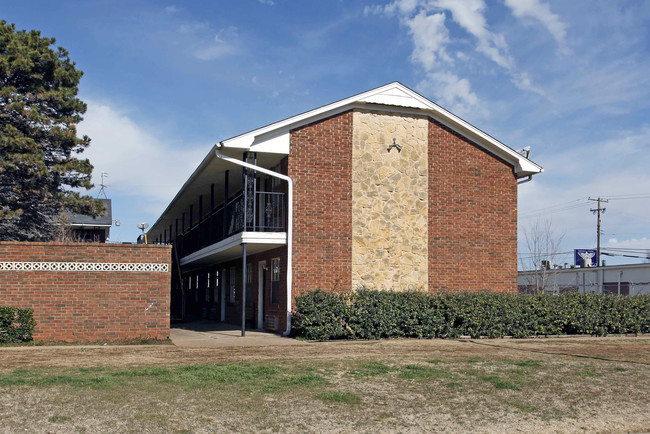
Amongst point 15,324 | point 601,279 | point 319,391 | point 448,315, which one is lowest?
point 319,391

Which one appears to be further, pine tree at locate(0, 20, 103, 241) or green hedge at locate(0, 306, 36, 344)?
pine tree at locate(0, 20, 103, 241)

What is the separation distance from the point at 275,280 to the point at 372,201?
3.69 m

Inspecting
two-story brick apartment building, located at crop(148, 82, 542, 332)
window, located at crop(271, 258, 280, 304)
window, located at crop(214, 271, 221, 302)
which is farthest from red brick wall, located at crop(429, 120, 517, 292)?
window, located at crop(214, 271, 221, 302)

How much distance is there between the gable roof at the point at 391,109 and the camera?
17.4 meters

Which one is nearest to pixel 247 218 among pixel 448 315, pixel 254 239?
Result: pixel 254 239

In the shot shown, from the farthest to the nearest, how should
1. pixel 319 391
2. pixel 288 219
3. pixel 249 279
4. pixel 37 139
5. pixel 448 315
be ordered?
pixel 37 139 < pixel 249 279 < pixel 288 219 < pixel 448 315 < pixel 319 391

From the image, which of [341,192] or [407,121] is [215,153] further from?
[407,121]

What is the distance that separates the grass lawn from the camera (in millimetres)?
7496

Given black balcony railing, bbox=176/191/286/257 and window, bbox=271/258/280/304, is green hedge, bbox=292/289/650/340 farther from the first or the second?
black balcony railing, bbox=176/191/286/257

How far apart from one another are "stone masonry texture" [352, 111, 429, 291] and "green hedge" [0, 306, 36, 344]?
806cm

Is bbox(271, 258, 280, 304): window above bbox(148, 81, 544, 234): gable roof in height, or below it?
below

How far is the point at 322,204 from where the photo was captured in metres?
17.9

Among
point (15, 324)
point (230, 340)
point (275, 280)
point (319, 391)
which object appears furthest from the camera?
point (275, 280)

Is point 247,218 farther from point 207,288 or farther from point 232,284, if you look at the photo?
point 207,288
